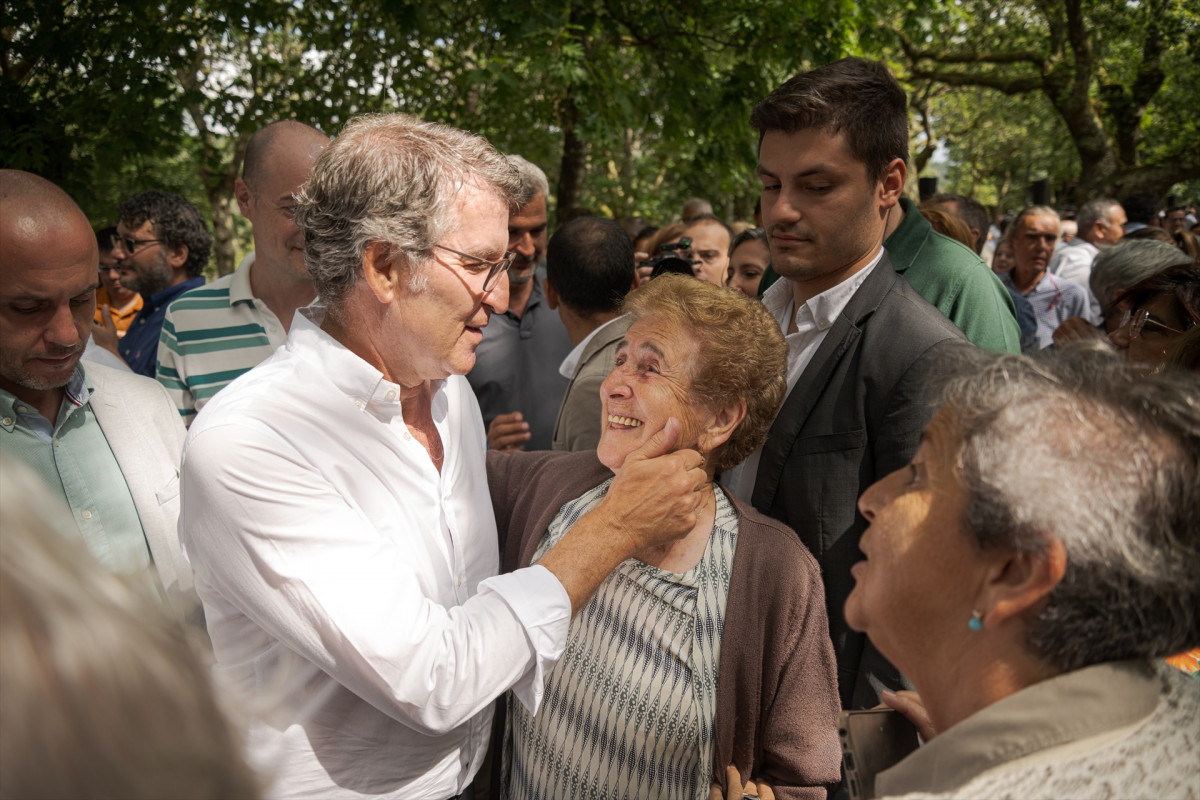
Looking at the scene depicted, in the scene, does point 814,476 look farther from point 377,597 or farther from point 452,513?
point 377,597

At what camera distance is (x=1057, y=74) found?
16.5 meters

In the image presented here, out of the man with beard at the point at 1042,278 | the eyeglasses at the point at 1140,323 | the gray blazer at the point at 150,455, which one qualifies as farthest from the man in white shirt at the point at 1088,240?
the gray blazer at the point at 150,455

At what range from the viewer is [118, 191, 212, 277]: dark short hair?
5668mm

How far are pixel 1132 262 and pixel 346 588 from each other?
4.42 m

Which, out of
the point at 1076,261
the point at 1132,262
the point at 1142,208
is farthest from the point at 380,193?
the point at 1142,208

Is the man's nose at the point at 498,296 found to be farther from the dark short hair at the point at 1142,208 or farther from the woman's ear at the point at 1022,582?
the dark short hair at the point at 1142,208

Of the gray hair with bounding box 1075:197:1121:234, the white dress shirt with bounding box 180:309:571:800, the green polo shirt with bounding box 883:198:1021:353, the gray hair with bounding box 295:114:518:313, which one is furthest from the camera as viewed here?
the gray hair with bounding box 1075:197:1121:234

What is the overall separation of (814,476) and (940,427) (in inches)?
38.7

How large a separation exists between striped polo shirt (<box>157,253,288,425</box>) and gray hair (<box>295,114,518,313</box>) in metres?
1.65

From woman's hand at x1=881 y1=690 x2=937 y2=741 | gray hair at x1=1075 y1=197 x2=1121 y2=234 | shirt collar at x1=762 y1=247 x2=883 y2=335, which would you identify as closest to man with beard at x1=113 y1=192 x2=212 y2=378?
shirt collar at x1=762 y1=247 x2=883 y2=335

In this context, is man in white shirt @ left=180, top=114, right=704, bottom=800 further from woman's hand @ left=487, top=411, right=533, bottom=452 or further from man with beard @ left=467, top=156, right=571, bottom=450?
man with beard @ left=467, top=156, right=571, bottom=450

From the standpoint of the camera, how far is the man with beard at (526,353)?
14.1 ft

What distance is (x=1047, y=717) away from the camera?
1237mm

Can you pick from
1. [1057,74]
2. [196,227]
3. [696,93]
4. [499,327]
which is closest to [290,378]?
[499,327]
